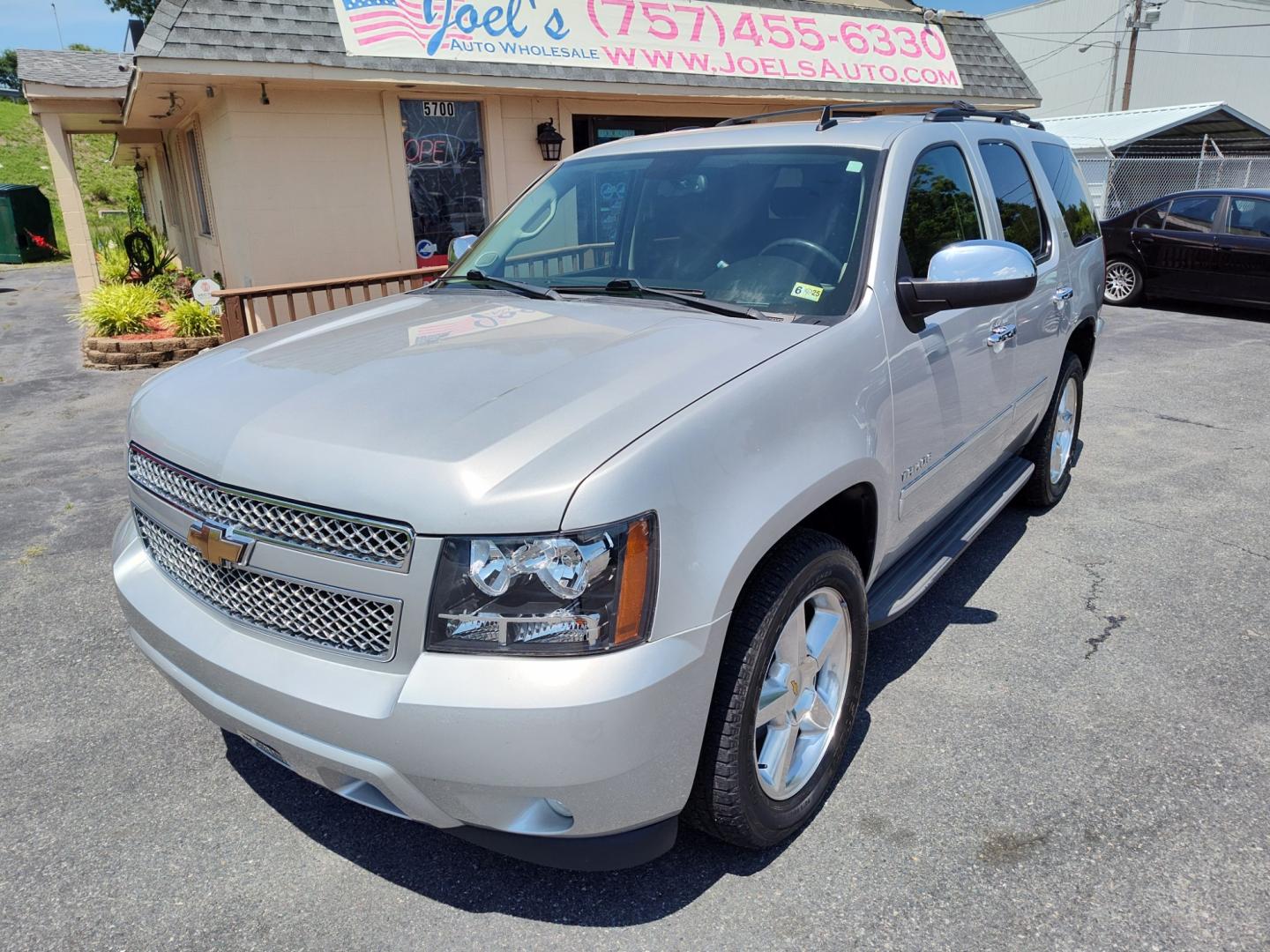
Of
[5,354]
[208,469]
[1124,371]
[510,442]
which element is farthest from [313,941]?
[5,354]

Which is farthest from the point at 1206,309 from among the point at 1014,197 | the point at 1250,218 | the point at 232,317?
the point at 232,317

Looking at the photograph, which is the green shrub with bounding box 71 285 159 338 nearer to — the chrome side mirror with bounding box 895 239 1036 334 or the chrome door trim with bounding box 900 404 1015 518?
the chrome door trim with bounding box 900 404 1015 518

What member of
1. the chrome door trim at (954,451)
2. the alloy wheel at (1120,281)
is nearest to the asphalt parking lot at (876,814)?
the chrome door trim at (954,451)

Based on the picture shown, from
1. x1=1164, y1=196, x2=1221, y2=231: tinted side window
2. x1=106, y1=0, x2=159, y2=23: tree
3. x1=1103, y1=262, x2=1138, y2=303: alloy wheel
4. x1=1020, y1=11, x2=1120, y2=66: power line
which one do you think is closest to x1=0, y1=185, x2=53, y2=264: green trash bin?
x1=106, y1=0, x2=159, y2=23: tree

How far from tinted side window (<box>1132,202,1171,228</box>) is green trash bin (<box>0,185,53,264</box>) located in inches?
1059

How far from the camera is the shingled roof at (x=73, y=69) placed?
1359 centimetres

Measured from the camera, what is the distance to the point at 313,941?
2.29 m

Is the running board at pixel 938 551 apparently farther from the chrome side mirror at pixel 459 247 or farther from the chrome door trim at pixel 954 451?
the chrome side mirror at pixel 459 247

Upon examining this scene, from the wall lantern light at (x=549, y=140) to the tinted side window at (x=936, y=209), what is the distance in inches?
330

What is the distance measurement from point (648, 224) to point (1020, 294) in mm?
1338

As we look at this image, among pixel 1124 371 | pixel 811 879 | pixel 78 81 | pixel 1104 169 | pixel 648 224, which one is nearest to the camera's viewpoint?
pixel 811 879

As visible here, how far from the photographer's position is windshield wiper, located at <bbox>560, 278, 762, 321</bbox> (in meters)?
2.83

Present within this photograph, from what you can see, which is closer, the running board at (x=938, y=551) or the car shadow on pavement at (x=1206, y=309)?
the running board at (x=938, y=551)

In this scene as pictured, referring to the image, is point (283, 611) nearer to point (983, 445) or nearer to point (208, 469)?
point (208, 469)
